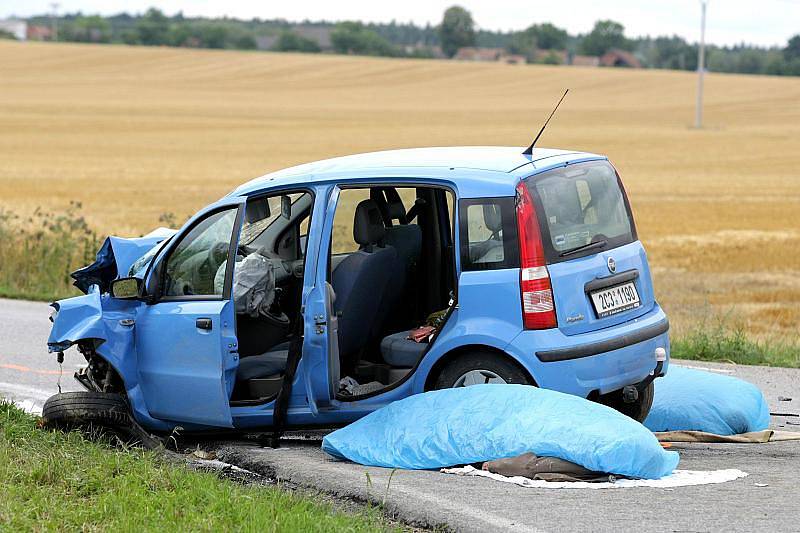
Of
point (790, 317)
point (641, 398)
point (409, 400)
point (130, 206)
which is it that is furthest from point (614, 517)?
point (130, 206)

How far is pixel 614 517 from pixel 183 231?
3.35 m

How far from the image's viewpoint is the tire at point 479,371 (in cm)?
684

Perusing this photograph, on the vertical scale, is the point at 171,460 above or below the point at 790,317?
above

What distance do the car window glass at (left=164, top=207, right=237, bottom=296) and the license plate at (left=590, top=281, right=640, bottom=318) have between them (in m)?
2.19

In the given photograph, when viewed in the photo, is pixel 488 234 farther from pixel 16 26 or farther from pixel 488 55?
pixel 16 26

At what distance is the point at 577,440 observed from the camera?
20.5 feet

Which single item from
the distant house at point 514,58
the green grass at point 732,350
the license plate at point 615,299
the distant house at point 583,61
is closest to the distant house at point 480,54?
the distant house at point 514,58

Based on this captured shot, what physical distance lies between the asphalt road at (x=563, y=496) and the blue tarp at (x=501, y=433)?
14cm

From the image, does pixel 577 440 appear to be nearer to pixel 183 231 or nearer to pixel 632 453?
pixel 632 453

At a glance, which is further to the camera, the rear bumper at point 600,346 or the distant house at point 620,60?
the distant house at point 620,60

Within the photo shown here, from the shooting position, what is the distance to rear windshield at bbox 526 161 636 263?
6.85m

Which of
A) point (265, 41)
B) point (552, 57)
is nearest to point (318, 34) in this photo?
point (265, 41)

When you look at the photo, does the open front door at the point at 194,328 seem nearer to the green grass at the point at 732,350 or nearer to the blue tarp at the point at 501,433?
the blue tarp at the point at 501,433

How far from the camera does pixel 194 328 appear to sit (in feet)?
24.6
